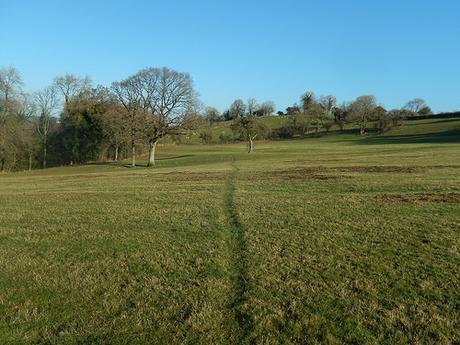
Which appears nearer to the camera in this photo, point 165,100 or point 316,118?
point 165,100

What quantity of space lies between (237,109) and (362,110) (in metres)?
57.6

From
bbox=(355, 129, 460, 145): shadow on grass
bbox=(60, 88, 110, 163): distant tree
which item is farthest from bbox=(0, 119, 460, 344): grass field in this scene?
bbox=(355, 129, 460, 145): shadow on grass

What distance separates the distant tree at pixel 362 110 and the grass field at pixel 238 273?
342 feet

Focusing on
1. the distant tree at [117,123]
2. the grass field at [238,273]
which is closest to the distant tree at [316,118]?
the distant tree at [117,123]

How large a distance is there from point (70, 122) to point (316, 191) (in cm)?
5859

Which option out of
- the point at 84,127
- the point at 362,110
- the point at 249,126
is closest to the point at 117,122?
the point at 84,127

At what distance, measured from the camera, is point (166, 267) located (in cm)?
917

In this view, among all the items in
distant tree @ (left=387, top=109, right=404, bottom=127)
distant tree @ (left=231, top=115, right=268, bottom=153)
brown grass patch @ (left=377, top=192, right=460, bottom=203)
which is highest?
distant tree @ (left=387, top=109, right=404, bottom=127)

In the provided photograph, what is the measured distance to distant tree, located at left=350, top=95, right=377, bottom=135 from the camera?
116875 mm

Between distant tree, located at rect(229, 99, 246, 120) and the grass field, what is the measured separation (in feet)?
493

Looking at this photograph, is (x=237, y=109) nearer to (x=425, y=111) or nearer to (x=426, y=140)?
(x=425, y=111)

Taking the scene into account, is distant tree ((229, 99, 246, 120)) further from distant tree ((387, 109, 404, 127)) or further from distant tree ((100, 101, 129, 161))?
distant tree ((100, 101, 129, 161))

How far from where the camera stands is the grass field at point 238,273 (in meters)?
6.37

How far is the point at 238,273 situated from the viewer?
862cm
